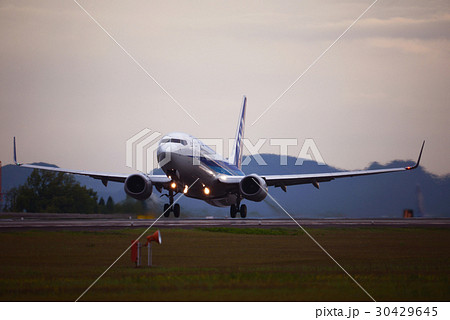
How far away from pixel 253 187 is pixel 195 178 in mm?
6878

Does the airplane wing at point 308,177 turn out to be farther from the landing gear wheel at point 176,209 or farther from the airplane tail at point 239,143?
the airplane tail at point 239,143

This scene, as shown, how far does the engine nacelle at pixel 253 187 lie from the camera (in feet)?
175

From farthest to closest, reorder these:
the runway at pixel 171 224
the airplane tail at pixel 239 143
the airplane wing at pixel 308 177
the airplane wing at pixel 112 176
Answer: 1. the airplane tail at pixel 239 143
2. the airplane wing at pixel 308 177
3. the airplane wing at pixel 112 176
4. the runway at pixel 171 224

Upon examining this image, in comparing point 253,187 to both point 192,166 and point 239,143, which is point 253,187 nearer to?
point 192,166

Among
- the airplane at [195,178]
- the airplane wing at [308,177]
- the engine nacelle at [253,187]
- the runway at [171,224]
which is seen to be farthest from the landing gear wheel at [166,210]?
the engine nacelle at [253,187]

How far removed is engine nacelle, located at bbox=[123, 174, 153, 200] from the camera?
50.2 m

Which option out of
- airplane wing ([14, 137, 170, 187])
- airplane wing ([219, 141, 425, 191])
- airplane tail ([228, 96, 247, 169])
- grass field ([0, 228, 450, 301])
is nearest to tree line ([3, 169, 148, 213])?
airplane tail ([228, 96, 247, 169])

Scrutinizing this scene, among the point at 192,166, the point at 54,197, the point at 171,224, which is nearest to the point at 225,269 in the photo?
the point at 171,224

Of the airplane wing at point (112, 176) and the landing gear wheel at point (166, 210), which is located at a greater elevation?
the airplane wing at point (112, 176)

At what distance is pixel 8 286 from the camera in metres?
16.8

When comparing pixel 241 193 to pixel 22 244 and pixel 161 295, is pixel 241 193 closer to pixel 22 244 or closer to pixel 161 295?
pixel 22 244

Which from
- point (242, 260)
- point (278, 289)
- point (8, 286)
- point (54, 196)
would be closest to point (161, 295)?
point (278, 289)

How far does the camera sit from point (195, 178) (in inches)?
1925

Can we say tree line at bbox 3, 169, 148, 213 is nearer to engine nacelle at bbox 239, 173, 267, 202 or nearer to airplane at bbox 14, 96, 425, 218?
airplane at bbox 14, 96, 425, 218
